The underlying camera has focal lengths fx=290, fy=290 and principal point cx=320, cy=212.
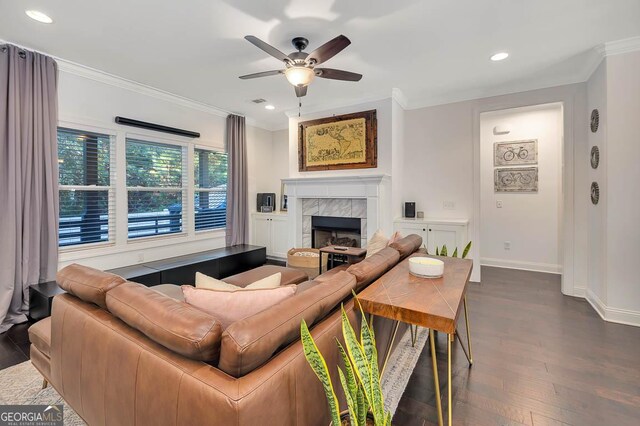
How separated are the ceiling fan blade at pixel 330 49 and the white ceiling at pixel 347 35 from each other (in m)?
0.29

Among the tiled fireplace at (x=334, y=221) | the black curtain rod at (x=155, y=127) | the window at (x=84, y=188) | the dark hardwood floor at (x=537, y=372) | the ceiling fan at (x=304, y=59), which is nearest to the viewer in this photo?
the dark hardwood floor at (x=537, y=372)

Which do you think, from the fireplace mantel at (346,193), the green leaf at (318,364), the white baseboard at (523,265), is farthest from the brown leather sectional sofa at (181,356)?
the white baseboard at (523,265)

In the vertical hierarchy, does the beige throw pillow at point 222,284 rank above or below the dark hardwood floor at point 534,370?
above

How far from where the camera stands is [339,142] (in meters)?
4.70

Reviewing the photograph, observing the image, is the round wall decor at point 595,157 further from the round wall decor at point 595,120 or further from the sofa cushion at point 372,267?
the sofa cushion at point 372,267

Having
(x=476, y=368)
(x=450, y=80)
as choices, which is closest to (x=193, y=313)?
(x=476, y=368)

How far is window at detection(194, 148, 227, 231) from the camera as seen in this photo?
4.86 metres

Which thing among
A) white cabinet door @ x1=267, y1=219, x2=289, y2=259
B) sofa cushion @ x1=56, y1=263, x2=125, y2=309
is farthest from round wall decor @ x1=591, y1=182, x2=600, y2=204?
sofa cushion @ x1=56, y1=263, x2=125, y2=309

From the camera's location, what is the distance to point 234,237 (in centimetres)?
526

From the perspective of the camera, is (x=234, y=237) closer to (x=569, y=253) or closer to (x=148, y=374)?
(x=148, y=374)

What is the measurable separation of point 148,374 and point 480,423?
1725 millimetres

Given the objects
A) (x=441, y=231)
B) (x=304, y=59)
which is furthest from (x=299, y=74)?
(x=441, y=231)

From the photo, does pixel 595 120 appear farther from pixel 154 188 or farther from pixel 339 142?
pixel 154 188

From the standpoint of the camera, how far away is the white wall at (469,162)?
360 cm
